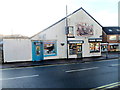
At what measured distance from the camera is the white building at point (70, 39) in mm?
16625

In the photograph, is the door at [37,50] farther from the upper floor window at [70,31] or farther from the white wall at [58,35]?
the upper floor window at [70,31]

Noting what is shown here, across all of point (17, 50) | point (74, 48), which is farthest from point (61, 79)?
point (74, 48)

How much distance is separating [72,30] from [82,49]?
3.83m

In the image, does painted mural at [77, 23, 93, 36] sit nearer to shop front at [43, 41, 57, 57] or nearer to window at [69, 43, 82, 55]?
window at [69, 43, 82, 55]

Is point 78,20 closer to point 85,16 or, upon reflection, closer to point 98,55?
point 85,16

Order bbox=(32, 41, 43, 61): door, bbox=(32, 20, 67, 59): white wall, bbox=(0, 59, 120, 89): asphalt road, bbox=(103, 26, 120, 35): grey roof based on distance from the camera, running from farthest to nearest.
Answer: bbox=(103, 26, 120, 35): grey roof < bbox=(32, 20, 67, 59): white wall < bbox=(32, 41, 43, 61): door < bbox=(0, 59, 120, 89): asphalt road

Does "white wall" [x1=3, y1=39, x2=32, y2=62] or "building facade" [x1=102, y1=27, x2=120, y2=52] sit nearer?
"white wall" [x1=3, y1=39, x2=32, y2=62]

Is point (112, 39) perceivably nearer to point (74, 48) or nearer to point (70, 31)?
point (74, 48)

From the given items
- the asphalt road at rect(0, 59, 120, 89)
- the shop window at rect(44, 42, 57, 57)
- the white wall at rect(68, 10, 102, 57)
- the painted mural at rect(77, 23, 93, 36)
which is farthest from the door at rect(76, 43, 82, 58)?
the asphalt road at rect(0, 59, 120, 89)

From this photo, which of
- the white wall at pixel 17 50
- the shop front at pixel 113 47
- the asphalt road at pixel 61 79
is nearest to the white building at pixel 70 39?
the white wall at pixel 17 50

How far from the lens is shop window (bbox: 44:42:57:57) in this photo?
16.9m

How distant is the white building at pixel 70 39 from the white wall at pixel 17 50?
32.4 inches

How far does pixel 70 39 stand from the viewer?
1850 cm

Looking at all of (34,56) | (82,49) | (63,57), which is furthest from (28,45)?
(82,49)
